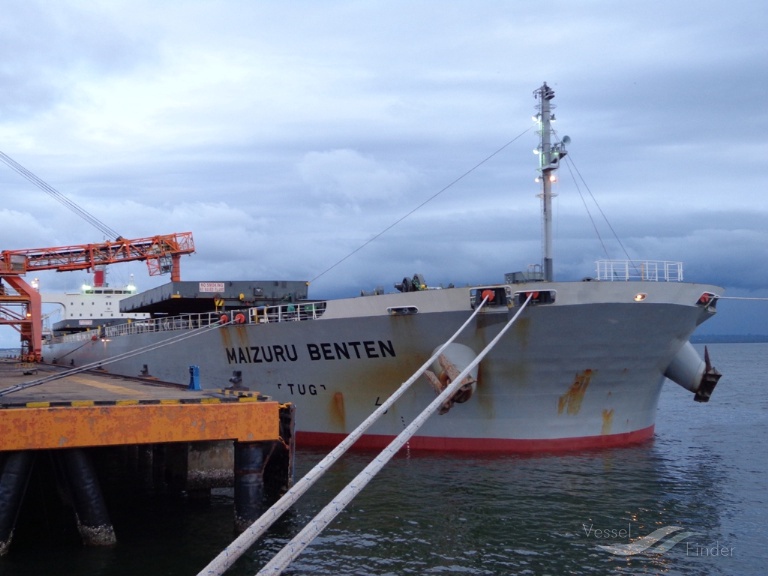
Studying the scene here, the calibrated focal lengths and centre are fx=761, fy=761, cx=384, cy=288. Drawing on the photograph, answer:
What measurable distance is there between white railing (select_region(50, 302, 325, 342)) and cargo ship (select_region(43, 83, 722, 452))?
143 mm

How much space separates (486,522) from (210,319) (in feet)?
53.5

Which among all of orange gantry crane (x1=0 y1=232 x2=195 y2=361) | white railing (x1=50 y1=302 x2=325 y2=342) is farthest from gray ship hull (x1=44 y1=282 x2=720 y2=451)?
orange gantry crane (x1=0 y1=232 x2=195 y2=361)

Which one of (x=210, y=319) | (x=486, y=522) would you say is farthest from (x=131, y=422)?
(x=210, y=319)

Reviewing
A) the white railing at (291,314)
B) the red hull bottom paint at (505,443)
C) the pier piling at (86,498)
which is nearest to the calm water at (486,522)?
the pier piling at (86,498)

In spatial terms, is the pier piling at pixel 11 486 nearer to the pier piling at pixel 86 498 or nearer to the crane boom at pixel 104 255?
the pier piling at pixel 86 498

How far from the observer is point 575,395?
22.8 meters

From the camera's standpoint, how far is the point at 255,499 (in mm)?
14008

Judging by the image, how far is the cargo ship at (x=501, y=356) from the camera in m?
21.7

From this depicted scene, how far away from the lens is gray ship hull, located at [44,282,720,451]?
21797 millimetres

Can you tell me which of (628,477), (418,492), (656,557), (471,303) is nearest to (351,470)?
(418,492)

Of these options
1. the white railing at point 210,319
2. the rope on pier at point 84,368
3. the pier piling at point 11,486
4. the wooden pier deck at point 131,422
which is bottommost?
the pier piling at point 11,486

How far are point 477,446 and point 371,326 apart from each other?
4.90 metres

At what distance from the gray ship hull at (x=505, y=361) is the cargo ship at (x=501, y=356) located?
0.12 ft

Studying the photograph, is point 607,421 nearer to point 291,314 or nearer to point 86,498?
point 291,314
